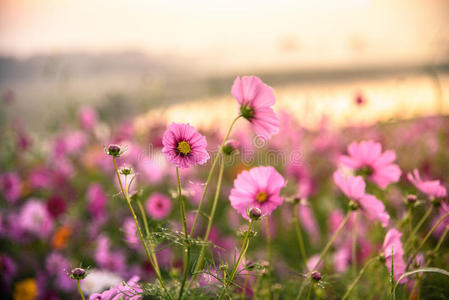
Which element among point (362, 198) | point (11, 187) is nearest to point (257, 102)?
point (362, 198)

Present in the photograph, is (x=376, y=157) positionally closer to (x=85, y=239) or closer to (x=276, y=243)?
(x=276, y=243)

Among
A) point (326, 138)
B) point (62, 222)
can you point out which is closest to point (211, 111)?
point (326, 138)

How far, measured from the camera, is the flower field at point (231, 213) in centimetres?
49

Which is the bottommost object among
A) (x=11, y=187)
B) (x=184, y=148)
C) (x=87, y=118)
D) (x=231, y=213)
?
(x=231, y=213)

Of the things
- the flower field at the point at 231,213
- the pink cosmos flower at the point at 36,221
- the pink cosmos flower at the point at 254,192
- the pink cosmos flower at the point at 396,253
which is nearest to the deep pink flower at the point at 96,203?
the flower field at the point at 231,213

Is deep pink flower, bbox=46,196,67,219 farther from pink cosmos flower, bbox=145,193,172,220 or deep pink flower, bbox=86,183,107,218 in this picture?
pink cosmos flower, bbox=145,193,172,220

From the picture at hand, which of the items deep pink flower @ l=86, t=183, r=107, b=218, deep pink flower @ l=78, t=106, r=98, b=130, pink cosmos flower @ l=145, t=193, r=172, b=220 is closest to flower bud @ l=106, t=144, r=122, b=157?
pink cosmos flower @ l=145, t=193, r=172, b=220

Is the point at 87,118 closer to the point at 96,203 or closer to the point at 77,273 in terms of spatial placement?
the point at 96,203

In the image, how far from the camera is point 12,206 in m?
1.48

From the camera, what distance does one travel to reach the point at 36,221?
1214 mm

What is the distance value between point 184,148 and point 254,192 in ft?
0.44

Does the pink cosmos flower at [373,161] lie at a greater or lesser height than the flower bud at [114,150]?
lesser

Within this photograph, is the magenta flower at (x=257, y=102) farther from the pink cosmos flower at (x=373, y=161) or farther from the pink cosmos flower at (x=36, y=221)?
the pink cosmos flower at (x=36, y=221)

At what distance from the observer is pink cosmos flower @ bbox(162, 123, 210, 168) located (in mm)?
438
